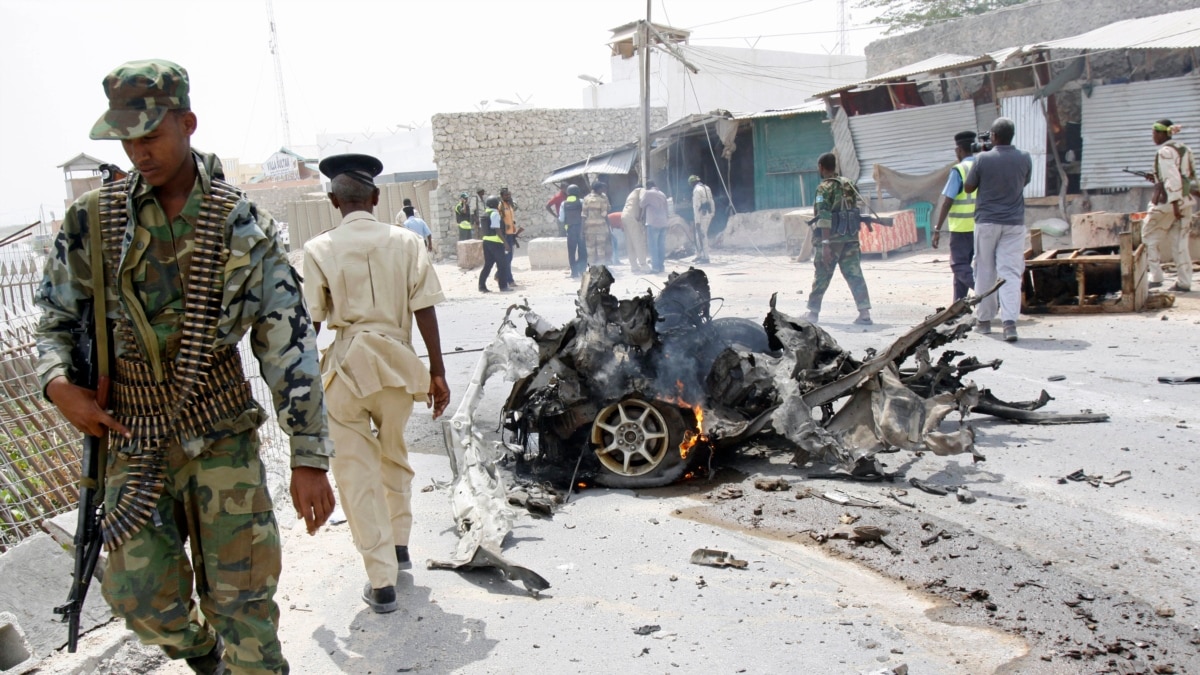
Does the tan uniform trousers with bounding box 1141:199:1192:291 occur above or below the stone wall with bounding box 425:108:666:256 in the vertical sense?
below

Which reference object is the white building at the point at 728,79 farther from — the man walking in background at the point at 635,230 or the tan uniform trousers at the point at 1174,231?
the tan uniform trousers at the point at 1174,231

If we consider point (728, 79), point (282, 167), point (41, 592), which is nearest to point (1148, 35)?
point (41, 592)

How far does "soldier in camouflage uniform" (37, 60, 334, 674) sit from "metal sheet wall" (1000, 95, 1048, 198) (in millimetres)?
16770

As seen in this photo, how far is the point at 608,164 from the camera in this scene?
23797 millimetres

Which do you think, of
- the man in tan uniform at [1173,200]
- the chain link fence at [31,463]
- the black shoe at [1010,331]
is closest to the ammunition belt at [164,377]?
the chain link fence at [31,463]

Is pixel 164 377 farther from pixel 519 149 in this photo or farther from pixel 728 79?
pixel 728 79

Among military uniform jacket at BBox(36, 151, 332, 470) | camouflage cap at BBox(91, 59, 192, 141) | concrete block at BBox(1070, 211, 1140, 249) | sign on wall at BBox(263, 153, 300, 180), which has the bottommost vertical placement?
concrete block at BBox(1070, 211, 1140, 249)

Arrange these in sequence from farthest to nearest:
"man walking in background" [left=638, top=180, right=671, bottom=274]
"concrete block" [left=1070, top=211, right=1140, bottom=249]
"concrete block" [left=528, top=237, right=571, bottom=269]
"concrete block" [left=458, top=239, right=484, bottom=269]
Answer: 1. "concrete block" [left=458, top=239, right=484, bottom=269]
2. "concrete block" [left=528, top=237, right=571, bottom=269]
3. "man walking in background" [left=638, top=180, right=671, bottom=274]
4. "concrete block" [left=1070, top=211, right=1140, bottom=249]

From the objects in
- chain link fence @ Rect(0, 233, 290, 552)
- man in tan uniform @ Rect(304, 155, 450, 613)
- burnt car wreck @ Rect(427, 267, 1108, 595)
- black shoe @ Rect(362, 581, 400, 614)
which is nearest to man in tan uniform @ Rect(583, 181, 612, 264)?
burnt car wreck @ Rect(427, 267, 1108, 595)

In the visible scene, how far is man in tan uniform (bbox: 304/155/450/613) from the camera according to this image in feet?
12.8

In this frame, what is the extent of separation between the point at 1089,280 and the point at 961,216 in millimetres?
1673

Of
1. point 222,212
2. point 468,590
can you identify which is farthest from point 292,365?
point 468,590

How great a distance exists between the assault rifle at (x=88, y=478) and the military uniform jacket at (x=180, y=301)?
0.13ft

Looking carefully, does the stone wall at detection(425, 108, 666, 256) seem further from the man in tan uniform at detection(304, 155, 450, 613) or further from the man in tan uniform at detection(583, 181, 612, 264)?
the man in tan uniform at detection(304, 155, 450, 613)
